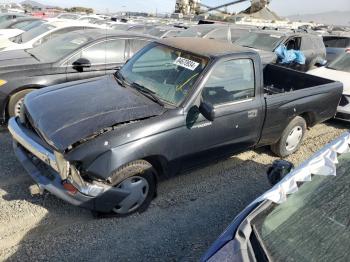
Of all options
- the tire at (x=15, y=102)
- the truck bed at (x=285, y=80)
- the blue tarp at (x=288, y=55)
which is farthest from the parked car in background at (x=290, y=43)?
the tire at (x=15, y=102)

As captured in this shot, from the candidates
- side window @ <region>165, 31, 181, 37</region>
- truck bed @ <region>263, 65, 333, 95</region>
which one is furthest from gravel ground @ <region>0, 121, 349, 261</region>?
side window @ <region>165, 31, 181, 37</region>

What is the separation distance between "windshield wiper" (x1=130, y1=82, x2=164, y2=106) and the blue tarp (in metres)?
6.42

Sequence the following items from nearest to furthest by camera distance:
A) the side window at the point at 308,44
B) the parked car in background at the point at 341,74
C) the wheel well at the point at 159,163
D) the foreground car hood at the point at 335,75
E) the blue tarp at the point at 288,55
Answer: the wheel well at the point at 159,163 < the parked car in background at the point at 341,74 < the foreground car hood at the point at 335,75 < the blue tarp at the point at 288,55 < the side window at the point at 308,44

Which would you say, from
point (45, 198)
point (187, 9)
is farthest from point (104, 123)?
point (187, 9)

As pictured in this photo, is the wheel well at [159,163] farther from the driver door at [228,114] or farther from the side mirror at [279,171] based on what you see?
the side mirror at [279,171]

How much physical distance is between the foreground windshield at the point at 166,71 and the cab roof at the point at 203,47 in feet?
0.31

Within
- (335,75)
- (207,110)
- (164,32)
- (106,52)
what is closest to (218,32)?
(164,32)

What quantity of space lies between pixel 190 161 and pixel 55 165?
1.49 meters

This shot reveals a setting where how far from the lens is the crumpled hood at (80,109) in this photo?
3.46 metres

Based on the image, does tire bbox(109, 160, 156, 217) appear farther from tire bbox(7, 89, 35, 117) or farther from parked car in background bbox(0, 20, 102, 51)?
parked car in background bbox(0, 20, 102, 51)

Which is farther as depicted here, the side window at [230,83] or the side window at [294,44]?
the side window at [294,44]

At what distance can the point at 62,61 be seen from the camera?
615cm

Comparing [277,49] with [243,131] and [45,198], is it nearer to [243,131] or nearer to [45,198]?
[243,131]

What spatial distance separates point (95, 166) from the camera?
3379 mm
